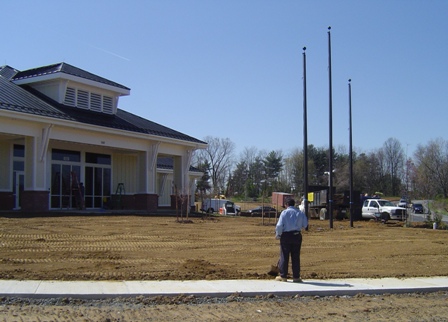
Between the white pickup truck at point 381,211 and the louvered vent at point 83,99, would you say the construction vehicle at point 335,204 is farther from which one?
the louvered vent at point 83,99

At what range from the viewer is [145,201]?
34500 mm

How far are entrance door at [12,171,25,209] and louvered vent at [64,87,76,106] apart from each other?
4.96 m

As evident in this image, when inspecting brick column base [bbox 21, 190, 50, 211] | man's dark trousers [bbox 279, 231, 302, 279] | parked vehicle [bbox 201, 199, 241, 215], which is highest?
brick column base [bbox 21, 190, 50, 211]

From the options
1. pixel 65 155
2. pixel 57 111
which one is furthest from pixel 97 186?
pixel 57 111

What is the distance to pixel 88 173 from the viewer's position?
34.2m

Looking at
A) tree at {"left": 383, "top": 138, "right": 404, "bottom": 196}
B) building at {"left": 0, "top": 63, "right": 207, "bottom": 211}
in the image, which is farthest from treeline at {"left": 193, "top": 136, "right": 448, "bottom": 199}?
building at {"left": 0, "top": 63, "right": 207, "bottom": 211}

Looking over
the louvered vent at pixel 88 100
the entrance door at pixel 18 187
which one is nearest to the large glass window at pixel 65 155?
the entrance door at pixel 18 187

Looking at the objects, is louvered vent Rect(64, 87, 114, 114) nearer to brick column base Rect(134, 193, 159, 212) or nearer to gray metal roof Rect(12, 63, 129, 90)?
gray metal roof Rect(12, 63, 129, 90)

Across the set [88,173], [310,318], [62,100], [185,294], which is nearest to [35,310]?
[185,294]

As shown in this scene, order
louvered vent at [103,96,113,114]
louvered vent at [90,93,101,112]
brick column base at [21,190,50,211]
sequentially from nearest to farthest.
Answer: brick column base at [21,190,50,211] < louvered vent at [90,93,101,112] < louvered vent at [103,96,113,114]

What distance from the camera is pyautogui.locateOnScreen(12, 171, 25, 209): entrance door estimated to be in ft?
96.2

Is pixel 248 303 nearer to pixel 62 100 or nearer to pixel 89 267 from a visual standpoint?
pixel 89 267

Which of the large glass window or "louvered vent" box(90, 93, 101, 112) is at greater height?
"louvered vent" box(90, 93, 101, 112)

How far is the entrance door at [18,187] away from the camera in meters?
29.3
